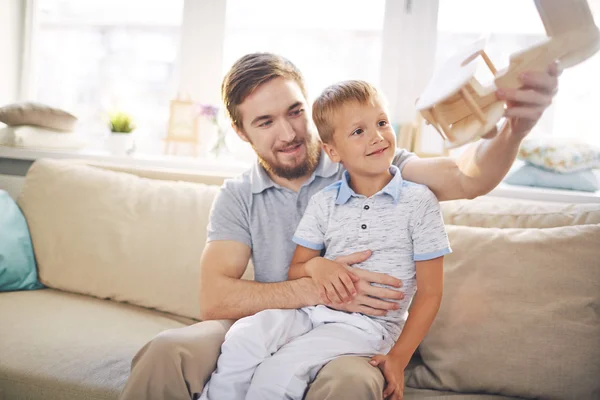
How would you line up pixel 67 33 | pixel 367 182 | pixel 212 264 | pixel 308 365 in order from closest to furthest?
pixel 308 365, pixel 367 182, pixel 212 264, pixel 67 33

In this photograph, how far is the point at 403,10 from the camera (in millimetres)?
2498

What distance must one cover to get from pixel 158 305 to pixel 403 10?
5.54 ft

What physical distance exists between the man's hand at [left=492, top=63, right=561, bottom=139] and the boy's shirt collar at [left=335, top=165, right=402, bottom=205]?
1.32 ft

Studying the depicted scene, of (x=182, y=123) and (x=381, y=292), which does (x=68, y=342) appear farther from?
(x=182, y=123)

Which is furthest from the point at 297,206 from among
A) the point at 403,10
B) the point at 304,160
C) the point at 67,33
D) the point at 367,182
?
the point at 67,33

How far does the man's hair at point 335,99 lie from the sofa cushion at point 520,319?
52cm

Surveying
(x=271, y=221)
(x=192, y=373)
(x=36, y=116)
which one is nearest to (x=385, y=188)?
(x=271, y=221)

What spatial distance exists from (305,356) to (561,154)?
1.40m

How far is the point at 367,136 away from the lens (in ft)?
4.45

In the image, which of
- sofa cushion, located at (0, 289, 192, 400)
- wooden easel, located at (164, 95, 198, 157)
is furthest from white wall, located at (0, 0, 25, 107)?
sofa cushion, located at (0, 289, 192, 400)

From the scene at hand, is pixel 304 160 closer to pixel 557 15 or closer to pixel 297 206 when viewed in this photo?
pixel 297 206

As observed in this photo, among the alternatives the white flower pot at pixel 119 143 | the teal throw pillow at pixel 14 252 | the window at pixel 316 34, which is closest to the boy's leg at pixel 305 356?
the teal throw pillow at pixel 14 252

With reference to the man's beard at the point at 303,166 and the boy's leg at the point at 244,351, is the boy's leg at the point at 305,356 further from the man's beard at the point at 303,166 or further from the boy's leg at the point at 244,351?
the man's beard at the point at 303,166

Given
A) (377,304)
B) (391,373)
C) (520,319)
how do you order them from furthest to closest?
1. (520,319)
2. (377,304)
3. (391,373)
